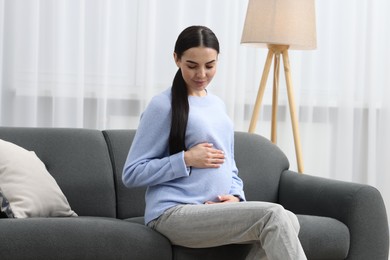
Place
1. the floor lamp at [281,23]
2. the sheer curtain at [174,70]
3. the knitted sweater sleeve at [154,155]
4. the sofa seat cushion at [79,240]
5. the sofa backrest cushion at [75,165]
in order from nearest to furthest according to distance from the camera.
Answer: the sofa seat cushion at [79,240]
the knitted sweater sleeve at [154,155]
the sofa backrest cushion at [75,165]
the floor lamp at [281,23]
the sheer curtain at [174,70]

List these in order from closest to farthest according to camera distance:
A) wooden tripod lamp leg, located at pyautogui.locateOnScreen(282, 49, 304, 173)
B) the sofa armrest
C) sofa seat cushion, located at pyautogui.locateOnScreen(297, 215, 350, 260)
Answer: sofa seat cushion, located at pyautogui.locateOnScreen(297, 215, 350, 260)
the sofa armrest
wooden tripod lamp leg, located at pyautogui.locateOnScreen(282, 49, 304, 173)

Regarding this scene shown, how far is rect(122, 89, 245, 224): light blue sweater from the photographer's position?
271cm

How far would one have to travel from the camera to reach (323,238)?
9.50 feet

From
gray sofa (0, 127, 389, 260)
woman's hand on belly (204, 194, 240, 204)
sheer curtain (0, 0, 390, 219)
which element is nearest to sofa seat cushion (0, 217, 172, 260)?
gray sofa (0, 127, 389, 260)

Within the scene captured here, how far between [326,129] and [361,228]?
5.16ft

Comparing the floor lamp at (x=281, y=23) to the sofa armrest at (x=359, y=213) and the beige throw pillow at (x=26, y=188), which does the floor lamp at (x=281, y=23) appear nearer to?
the sofa armrest at (x=359, y=213)

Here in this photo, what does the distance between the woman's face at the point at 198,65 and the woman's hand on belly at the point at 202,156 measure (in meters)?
0.23

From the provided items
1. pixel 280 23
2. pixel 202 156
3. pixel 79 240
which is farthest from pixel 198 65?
pixel 280 23

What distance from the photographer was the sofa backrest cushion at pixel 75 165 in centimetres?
320

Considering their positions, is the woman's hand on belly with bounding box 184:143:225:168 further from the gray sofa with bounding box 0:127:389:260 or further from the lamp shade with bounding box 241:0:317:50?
the lamp shade with bounding box 241:0:317:50

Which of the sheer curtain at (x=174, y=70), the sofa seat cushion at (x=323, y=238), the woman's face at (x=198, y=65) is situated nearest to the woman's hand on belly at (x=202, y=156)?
the woman's face at (x=198, y=65)

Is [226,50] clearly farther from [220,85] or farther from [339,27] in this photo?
[339,27]

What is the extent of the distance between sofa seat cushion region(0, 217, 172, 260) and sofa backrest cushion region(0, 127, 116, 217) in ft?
1.72

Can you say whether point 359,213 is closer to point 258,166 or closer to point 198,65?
point 258,166
